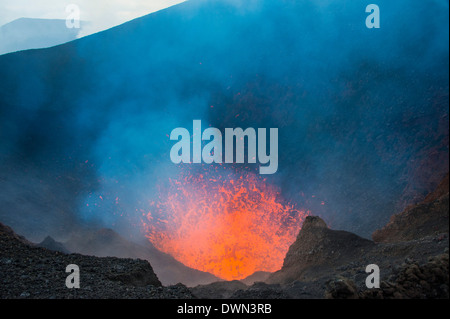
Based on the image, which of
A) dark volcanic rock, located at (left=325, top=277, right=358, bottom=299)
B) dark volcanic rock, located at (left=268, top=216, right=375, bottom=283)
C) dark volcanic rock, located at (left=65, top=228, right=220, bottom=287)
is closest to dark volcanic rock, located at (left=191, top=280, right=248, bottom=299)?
A: dark volcanic rock, located at (left=268, top=216, right=375, bottom=283)

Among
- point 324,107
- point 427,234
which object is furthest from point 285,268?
point 324,107

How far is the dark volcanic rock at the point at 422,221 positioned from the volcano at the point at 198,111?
327 millimetres

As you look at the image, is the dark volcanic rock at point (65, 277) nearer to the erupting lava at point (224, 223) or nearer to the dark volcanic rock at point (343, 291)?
the dark volcanic rock at point (343, 291)

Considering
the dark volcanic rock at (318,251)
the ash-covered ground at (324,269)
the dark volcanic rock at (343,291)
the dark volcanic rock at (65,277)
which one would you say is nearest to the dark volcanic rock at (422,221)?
the ash-covered ground at (324,269)

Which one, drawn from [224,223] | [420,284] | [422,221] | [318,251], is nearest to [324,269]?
[318,251]

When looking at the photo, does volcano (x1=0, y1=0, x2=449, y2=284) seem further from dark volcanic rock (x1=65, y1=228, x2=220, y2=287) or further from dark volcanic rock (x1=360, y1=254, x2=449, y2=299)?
dark volcanic rock (x1=360, y1=254, x2=449, y2=299)

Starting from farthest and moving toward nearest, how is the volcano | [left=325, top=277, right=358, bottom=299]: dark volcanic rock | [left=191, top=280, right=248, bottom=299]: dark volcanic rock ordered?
the volcano < [left=191, top=280, right=248, bottom=299]: dark volcanic rock < [left=325, top=277, right=358, bottom=299]: dark volcanic rock

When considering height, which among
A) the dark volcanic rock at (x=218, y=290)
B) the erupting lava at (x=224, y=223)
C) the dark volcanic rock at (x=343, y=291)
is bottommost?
the dark volcanic rock at (x=218, y=290)

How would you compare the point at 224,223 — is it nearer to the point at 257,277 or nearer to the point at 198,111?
the point at 257,277

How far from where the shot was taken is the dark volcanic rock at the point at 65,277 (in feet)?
17.0

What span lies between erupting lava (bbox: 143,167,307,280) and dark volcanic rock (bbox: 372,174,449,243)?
5091 mm

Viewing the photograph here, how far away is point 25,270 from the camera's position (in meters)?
6.08

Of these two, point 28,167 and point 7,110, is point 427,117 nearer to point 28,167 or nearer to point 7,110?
point 28,167

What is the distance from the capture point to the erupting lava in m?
13.3
